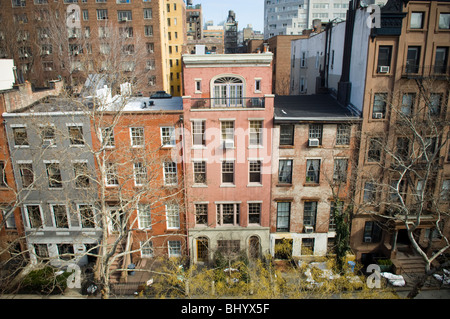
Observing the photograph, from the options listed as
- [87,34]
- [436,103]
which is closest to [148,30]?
[87,34]

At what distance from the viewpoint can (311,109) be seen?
25172 mm

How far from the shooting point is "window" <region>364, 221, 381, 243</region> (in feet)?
82.4

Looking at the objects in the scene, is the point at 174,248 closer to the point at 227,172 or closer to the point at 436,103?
the point at 227,172

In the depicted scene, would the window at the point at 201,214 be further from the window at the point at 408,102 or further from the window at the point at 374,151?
the window at the point at 408,102

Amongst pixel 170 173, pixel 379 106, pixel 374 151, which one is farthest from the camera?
pixel 170 173

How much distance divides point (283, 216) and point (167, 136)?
11581 millimetres

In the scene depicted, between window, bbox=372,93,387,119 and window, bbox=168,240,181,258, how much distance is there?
18887mm

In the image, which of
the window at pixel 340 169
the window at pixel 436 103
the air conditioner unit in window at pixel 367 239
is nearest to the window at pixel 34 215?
the window at pixel 340 169

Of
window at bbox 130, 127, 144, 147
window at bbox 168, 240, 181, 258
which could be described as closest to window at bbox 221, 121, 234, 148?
window at bbox 130, 127, 144, 147

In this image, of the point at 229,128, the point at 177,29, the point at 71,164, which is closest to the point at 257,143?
the point at 229,128

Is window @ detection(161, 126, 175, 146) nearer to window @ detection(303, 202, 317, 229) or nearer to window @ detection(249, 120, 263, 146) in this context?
window @ detection(249, 120, 263, 146)

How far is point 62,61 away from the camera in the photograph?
43.5 metres

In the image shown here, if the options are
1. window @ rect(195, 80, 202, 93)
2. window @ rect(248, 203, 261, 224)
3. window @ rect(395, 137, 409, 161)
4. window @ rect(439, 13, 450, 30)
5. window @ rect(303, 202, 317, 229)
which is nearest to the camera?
window @ rect(439, 13, 450, 30)

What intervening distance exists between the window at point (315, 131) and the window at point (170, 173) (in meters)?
11.0
